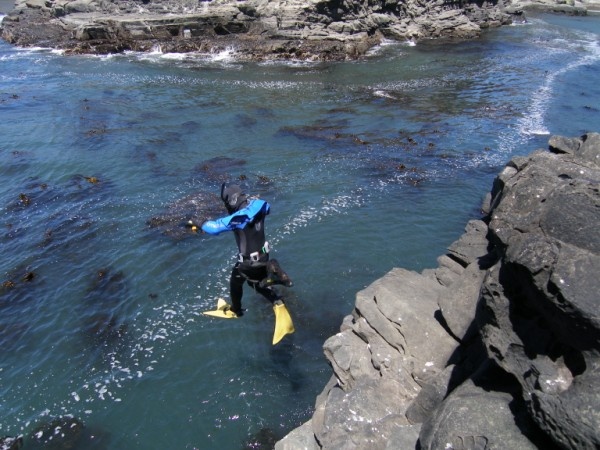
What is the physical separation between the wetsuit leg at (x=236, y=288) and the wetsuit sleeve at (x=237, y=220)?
4.30ft

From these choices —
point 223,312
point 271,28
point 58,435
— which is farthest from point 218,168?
point 271,28

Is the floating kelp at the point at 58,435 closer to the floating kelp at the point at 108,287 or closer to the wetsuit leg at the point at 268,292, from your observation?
the floating kelp at the point at 108,287

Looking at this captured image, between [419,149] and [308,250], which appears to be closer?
[308,250]

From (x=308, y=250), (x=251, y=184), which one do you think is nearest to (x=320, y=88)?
(x=251, y=184)

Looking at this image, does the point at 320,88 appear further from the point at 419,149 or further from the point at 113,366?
the point at 113,366

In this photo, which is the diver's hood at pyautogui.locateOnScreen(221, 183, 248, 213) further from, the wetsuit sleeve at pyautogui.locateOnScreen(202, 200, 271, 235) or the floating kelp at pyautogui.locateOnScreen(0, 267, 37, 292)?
the floating kelp at pyautogui.locateOnScreen(0, 267, 37, 292)

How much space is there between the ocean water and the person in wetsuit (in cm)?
173

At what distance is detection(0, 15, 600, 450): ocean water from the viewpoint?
1042 centimetres

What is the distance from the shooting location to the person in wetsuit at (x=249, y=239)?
9844 millimetres

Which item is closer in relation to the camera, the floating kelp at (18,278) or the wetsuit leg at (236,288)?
the wetsuit leg at (236,288)

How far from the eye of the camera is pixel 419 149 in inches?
911

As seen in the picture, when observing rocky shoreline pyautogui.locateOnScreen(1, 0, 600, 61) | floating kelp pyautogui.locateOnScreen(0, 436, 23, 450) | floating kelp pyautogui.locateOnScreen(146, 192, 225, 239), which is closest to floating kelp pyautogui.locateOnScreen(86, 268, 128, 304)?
floating kelp pyautogui.locateOnScreen(146, 192, 225, 239)

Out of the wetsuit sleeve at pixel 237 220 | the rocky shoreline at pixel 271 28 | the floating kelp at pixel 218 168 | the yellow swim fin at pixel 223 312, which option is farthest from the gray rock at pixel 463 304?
the rocky shoreline at pixel 271 28

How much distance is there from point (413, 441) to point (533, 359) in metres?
2.10
